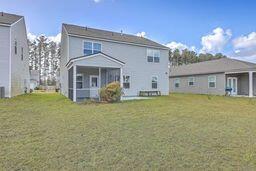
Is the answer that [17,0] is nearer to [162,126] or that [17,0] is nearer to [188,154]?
[162,126]

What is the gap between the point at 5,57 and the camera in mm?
16750

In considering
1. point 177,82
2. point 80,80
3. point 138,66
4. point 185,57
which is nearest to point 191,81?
point 177,82

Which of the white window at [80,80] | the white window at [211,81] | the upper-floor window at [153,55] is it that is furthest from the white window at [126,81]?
the white window at [211,81]

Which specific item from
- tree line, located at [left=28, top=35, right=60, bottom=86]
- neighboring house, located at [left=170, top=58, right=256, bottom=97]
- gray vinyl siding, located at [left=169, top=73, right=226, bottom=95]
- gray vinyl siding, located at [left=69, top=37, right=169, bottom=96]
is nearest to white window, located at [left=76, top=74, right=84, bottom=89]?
gray vinyl siding, located at [left=69, top=37, right=169, bottom=96]

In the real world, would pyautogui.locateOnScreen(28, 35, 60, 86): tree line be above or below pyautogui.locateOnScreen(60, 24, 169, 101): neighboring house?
above

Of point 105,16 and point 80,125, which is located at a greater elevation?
point 105,16

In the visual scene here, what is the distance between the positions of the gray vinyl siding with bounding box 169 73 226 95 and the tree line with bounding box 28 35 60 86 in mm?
35274

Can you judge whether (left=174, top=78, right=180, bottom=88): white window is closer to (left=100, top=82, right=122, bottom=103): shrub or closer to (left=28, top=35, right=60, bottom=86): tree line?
(left=100, top=82, right=122, bottom=103): shrub

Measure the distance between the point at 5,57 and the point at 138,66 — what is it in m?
12.7

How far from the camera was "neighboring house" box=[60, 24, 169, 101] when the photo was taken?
17.8 metres

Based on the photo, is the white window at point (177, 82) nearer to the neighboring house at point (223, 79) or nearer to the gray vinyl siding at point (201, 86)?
the gray vinyl siding at point (201, 86)

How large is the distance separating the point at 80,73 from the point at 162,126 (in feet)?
45.4

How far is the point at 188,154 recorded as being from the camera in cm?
514

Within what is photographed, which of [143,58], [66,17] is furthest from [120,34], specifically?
[66,17]
